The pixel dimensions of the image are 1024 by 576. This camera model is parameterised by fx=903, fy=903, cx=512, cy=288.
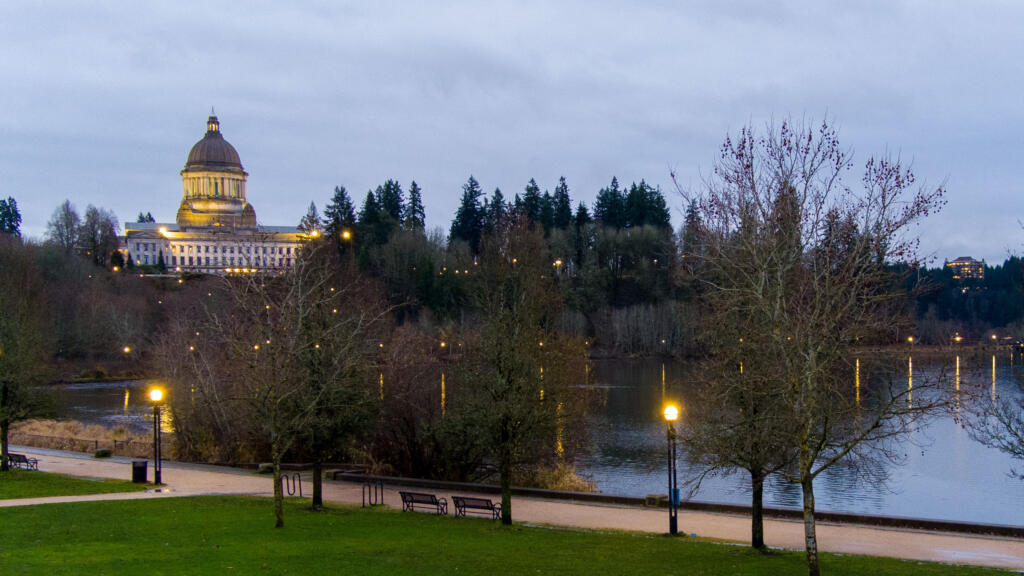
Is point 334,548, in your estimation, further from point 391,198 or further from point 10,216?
point 10,216

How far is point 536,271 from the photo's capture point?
81.8 feet

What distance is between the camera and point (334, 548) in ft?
55.0

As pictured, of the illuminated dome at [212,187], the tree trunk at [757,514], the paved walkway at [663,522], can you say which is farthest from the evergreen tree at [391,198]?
the tree trunk at [757,514]

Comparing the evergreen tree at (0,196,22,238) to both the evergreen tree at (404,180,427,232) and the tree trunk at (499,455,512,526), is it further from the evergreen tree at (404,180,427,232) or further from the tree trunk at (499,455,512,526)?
the tree trunk at (499,455,512,526)

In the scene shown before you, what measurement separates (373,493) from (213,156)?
176748mm

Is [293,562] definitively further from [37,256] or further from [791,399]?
[37,256]

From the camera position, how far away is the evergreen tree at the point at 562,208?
130750mm

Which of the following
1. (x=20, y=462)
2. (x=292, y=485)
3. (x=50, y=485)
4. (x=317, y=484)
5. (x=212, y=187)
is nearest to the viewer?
(x=317, y=484)

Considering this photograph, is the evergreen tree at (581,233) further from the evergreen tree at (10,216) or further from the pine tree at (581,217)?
the evergreen tree at (10,216)

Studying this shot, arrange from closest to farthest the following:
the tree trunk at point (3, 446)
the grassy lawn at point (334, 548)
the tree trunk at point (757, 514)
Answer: the grassy lawn at point (334, 548) < the tree trunk at point (757, 514) < the tree trunk at point (3, 446)

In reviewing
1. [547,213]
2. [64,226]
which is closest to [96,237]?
[64,226]

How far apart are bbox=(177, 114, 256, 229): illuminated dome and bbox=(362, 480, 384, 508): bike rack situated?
16532 cm

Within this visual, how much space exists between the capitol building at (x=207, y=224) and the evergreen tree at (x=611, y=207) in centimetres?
6175

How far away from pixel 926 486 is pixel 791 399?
18643mm
